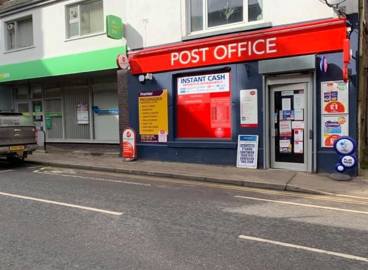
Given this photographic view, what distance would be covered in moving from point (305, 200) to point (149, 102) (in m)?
7.08

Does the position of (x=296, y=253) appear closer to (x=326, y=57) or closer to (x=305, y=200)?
(x=305, y=200)

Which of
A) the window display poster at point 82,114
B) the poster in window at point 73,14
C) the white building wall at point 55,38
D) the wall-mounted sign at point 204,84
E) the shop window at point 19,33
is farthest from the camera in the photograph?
the shop window at point 19,33

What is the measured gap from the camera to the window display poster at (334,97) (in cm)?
Answer: 1079

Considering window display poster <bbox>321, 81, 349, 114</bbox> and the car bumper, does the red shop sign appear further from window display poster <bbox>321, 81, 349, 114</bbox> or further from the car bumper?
the car bumper

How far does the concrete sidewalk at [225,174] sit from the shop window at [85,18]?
16.2 feet

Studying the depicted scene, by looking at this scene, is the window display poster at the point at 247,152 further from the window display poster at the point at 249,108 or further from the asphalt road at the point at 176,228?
the asphalt road at the point at 176,228

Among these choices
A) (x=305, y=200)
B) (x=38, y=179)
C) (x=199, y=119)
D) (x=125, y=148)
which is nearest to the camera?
(x=305, y=200)

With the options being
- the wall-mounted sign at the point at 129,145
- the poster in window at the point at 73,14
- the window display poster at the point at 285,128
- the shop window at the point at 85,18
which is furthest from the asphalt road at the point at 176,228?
the poster in window at the point at 73,14

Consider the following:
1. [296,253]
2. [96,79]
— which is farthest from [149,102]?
[296,253]

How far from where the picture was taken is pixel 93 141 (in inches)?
673

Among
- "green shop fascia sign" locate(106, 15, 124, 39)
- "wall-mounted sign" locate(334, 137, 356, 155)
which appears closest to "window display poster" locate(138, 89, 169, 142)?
"green shop fascia sign" locate(106, 15, 124, 39)

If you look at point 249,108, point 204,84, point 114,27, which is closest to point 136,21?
point 114,27

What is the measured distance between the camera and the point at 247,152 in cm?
1229

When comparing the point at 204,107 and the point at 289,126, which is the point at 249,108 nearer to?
the point at 289,126
